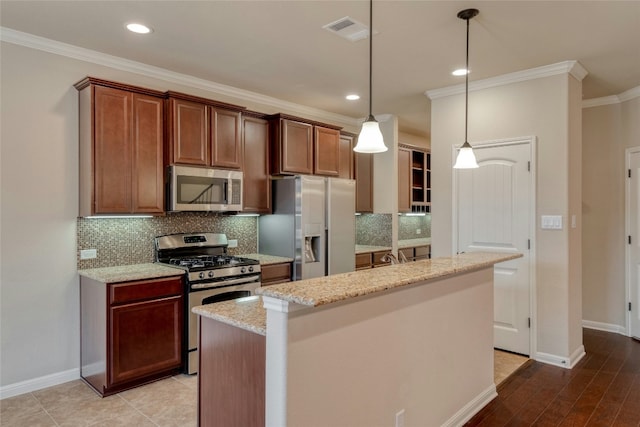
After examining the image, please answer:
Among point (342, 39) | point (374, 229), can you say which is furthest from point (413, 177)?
point (342, 39)

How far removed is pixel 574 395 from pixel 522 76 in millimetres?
2788

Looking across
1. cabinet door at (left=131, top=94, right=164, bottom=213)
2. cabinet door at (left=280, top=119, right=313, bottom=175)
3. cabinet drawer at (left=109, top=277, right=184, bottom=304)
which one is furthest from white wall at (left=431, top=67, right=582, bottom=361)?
cabinet drawer at (left=109, top=277, right=184, bottom=304)

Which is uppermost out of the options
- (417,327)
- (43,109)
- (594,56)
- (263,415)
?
(594,56)

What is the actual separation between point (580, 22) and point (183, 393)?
12.9ft

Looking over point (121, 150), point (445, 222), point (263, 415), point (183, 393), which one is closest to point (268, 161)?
point (121, 150)

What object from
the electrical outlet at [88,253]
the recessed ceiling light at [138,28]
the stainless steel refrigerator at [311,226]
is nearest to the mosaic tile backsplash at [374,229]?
the stainless steel refrigerator at [311,226]

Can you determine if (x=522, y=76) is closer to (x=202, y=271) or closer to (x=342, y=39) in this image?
(x=342, y=39)

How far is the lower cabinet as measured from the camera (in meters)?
3.05

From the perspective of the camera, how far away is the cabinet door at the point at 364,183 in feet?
19.1

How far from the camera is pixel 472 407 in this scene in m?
2.82

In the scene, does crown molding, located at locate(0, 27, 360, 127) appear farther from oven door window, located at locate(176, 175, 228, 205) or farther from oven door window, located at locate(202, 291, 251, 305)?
oven door window, located at locate(202, 291, 251, 305)

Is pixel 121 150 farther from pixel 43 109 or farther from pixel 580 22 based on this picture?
pixel 580 22

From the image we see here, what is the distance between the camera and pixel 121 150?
11.1ft

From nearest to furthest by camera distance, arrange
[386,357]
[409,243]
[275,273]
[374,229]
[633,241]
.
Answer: [386,357] < [275,273] < [633,241] < [374,229] < [409,243]
